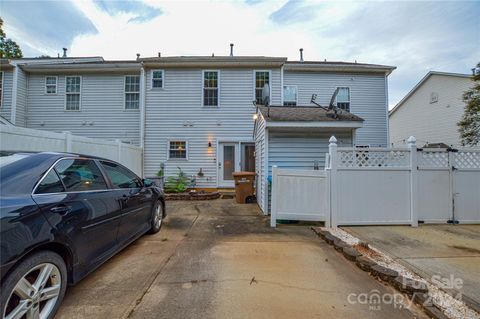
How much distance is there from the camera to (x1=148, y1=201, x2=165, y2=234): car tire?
4.38 meters

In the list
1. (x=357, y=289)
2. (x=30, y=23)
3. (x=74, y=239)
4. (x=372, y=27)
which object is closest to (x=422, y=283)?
(x=357, y=289)

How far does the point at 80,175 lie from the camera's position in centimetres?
267

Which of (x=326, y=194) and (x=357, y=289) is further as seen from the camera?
(x=326, y=194)

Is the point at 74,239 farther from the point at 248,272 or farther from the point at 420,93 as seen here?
the point at 420,93

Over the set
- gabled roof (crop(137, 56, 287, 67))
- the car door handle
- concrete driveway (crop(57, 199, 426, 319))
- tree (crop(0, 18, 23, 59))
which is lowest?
concrete driveway (crop(57, 199, 426, 319))

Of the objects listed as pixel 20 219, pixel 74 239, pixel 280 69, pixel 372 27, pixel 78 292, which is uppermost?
pixel 372 27

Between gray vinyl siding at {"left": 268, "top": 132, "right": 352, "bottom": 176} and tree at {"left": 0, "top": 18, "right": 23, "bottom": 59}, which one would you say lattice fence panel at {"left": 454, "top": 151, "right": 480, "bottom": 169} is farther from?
tree at {"left": 0, "top": 18, "right": 23, "bottom": 59}

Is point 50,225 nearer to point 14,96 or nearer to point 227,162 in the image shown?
point 227,162

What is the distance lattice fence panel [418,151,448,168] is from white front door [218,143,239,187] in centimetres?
672

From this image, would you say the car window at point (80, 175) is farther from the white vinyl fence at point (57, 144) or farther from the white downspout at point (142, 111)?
the white downspout at point (142, 111)

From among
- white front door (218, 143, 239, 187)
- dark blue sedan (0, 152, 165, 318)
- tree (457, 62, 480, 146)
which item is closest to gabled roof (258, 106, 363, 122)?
white front door (218, 143, 239, 187)

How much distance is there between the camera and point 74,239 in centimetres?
222

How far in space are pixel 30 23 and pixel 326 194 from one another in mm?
14096

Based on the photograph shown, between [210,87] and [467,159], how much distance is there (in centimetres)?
938
